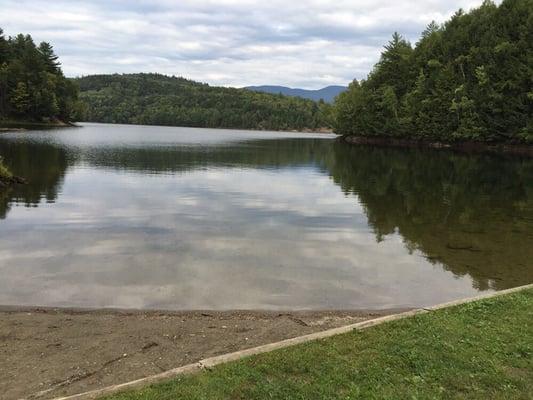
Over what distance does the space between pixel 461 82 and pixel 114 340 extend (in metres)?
91.8

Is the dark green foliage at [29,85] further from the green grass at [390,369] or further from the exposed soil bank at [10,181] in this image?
the green grass at [390,369]

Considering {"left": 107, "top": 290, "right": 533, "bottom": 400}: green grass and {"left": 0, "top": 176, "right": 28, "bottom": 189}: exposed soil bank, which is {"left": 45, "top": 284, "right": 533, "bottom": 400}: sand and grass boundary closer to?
{"left": 107, "top": 290, "right": 533, "bottom": 400}: green grass

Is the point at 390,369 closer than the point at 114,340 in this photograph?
Yes

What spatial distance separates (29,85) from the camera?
393 feet

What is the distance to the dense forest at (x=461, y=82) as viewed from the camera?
79062 mm

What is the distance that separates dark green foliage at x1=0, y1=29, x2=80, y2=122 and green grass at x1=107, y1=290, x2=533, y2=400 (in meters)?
129

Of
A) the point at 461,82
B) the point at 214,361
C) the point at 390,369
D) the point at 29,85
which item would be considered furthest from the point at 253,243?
the point at 29,85

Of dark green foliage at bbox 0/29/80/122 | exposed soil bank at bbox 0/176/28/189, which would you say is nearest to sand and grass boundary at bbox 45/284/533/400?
exposed soil bank at bbox 0/176/28/189

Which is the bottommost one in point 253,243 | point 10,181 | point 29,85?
point 253,243

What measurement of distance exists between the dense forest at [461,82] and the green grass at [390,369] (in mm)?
77263

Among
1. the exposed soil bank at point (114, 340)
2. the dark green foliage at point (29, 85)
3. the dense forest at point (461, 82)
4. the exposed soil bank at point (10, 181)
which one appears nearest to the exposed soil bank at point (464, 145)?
the dense forest at point (461, 82)

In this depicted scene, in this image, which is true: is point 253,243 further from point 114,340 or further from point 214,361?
point 214,361

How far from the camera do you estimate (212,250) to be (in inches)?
650

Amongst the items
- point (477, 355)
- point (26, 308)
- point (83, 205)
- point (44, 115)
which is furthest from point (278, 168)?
point (44, 115)
